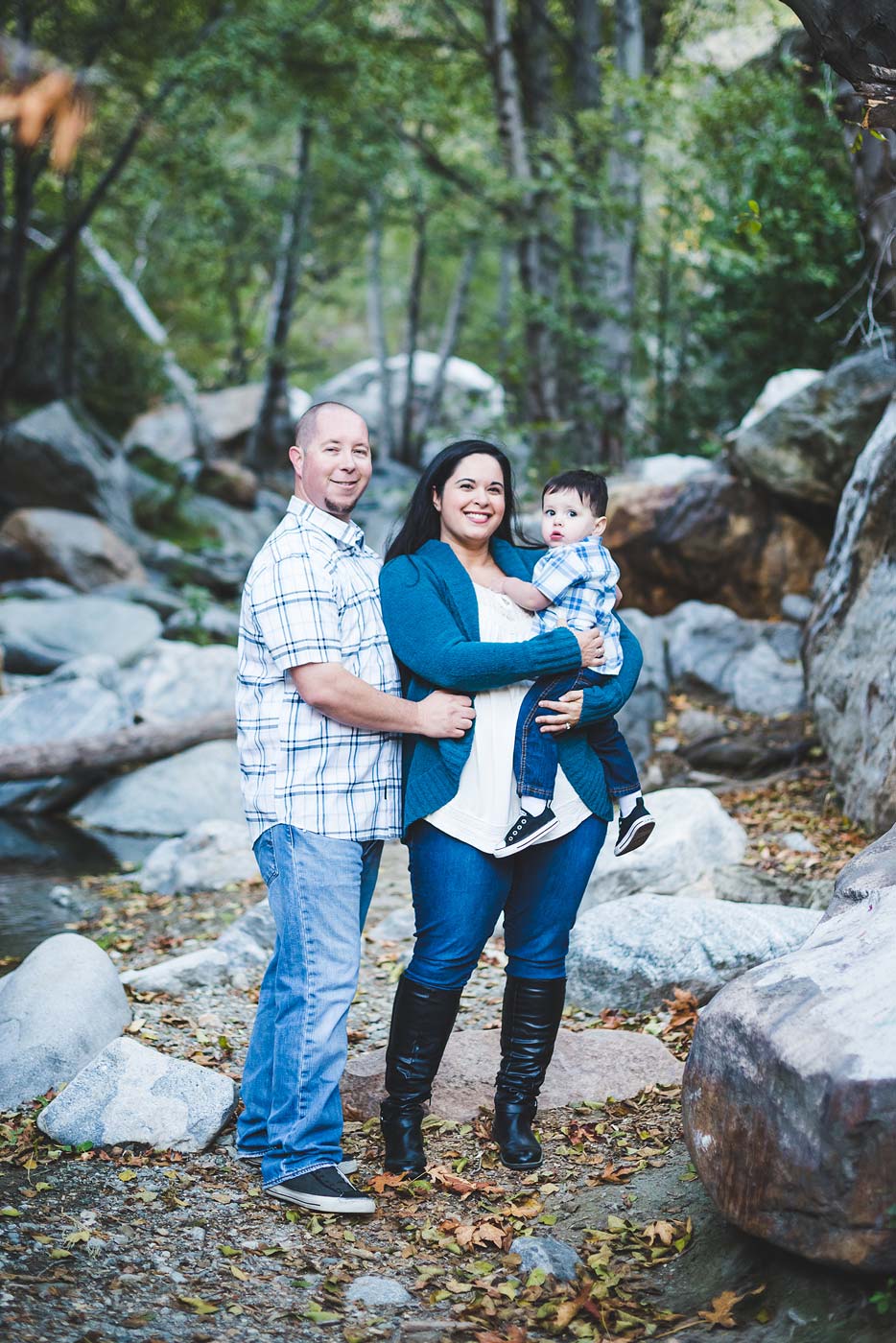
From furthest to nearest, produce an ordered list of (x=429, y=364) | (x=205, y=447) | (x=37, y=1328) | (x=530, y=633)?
(x=429, y=364), (x=205, y=447), (x=530, y=633), (x=37, y=1328)

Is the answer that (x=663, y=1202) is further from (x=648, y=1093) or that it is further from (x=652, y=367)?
(x=652, y=367)

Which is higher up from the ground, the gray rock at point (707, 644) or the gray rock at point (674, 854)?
the gray rock at point (707, 644)

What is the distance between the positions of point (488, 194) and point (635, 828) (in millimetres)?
11992

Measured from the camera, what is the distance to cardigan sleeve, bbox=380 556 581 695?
10.7 feet

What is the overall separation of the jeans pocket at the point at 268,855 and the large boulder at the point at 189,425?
60.7 feet

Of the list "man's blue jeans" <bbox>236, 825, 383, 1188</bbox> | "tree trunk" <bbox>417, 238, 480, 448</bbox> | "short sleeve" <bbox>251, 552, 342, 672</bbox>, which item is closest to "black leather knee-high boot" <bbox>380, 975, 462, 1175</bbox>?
"man's blue jeans" <bbox>236, 825, 383, 1188</bbox>

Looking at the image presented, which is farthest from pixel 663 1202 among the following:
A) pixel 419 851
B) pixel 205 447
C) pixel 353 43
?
pixel 205 447

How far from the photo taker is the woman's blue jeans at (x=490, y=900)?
333 centimetres

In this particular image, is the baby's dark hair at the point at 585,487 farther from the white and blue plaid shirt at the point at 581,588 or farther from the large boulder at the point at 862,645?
the large boulder at the point at 862,645

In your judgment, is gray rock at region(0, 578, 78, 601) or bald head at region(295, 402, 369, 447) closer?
bald head at region(295, 402, 369, 447)

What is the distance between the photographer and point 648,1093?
403cm

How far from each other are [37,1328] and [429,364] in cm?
2791

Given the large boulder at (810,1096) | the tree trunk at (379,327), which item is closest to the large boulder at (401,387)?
the tree trunk at (379,327)

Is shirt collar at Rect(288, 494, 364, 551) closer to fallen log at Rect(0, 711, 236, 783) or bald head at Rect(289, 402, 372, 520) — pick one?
bald head at Rect(289, 402, 372, 520)
